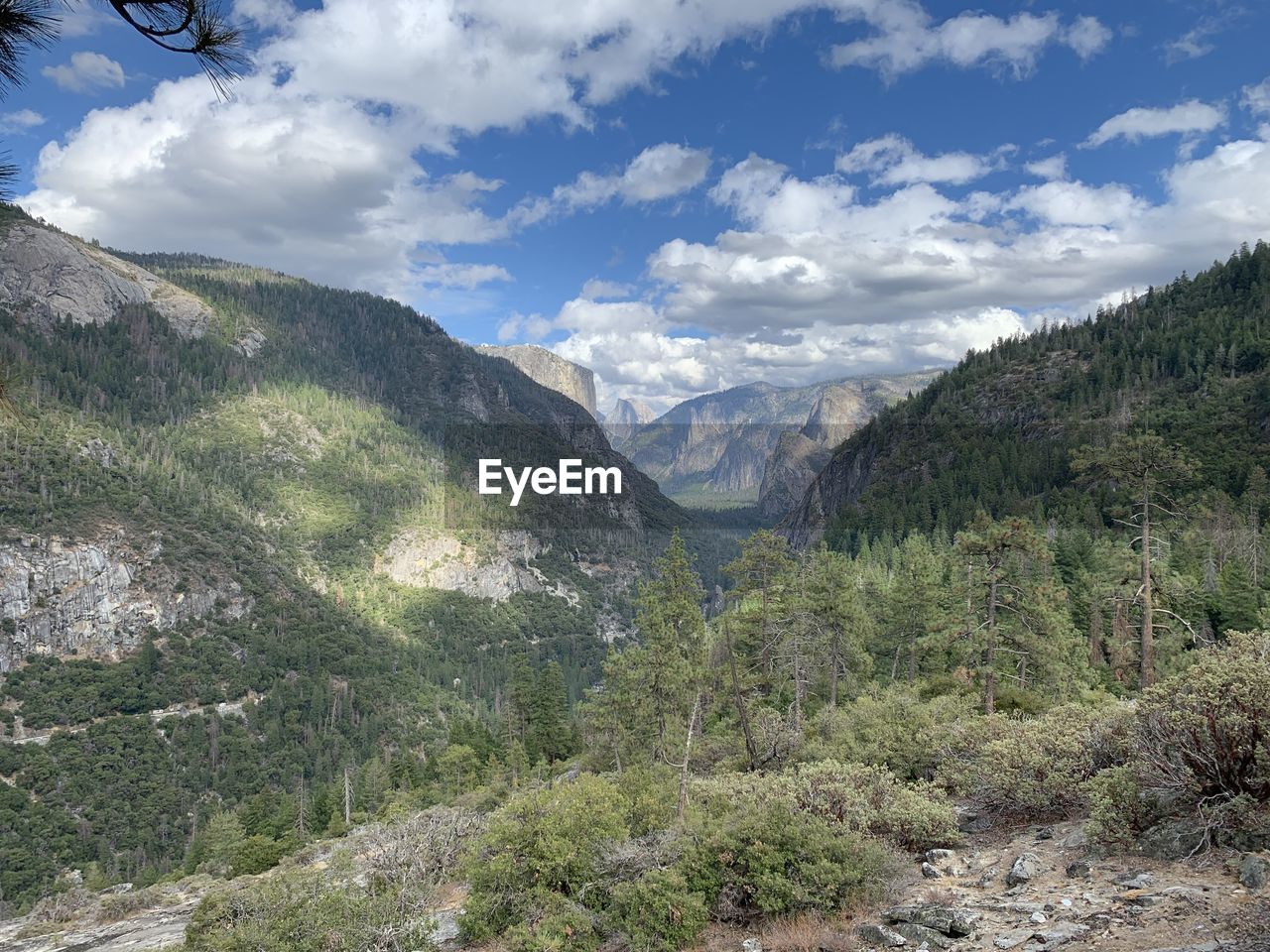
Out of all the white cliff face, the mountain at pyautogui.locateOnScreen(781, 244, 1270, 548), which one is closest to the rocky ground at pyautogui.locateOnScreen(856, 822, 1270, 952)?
the mountain at pyautogui.locateOnScreen(781, 244, 1270, 548)

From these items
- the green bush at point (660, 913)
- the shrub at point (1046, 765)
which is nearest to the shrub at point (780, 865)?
the green bush at point (660, 913)

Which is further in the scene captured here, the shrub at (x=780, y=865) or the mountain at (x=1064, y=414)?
the mountain at (x=1064, y=414)

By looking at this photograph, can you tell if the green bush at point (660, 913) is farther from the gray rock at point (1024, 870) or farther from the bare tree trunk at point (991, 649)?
the bare tree trunk at point (991, 649)

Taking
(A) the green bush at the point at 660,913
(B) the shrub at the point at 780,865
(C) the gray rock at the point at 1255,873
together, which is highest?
(C) the gray rock at the point at 1255,873

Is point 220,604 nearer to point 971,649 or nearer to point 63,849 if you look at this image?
point 63,849

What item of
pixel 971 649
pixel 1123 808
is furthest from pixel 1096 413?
pixel 1123 808

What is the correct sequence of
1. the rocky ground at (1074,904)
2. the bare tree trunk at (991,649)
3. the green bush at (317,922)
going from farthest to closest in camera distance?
the bare tree trunk at (991,649)
the green bush at (317,922)
the rocky ground at (1074,904)
